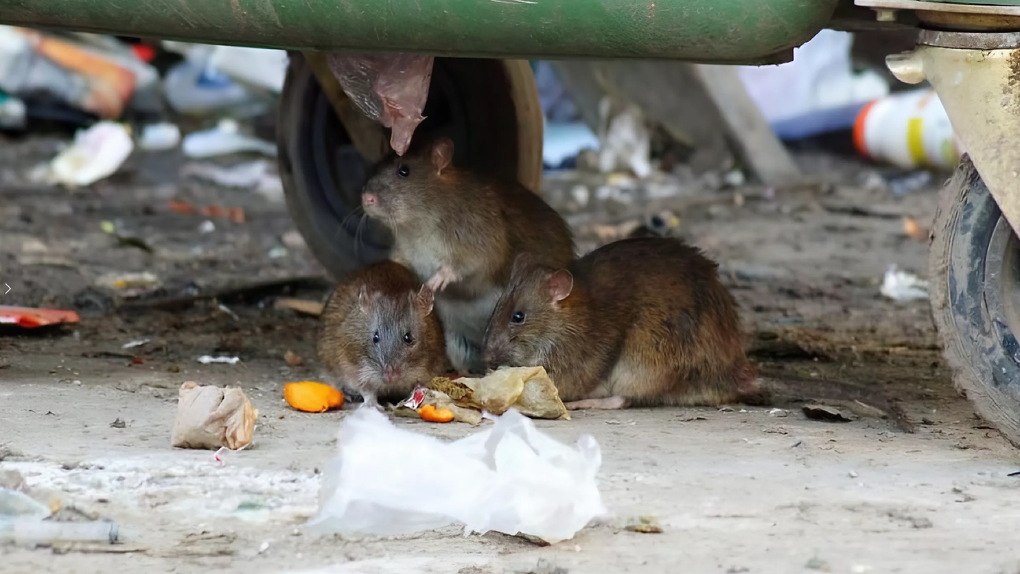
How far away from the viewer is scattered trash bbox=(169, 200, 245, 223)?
30.6 feet

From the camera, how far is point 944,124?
11164 mm

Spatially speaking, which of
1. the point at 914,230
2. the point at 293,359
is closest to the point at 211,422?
the point at 293,359

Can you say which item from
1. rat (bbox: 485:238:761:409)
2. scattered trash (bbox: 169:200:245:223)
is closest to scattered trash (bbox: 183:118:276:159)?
scattered trash (bbox: 169:200:245:223)

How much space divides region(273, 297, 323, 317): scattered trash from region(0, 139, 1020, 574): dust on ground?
0.26 ft

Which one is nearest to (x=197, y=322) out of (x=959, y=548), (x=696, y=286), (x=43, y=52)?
(x=696, y=286)

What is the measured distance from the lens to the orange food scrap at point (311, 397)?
4352mm

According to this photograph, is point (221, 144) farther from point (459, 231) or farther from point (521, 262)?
point (521, 262)

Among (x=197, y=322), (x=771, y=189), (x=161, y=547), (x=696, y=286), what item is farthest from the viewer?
(x=771, y=189)

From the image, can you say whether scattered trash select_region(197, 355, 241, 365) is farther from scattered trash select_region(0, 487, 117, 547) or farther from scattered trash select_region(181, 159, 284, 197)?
scattered trash select_region(181, 159, 284, 197)

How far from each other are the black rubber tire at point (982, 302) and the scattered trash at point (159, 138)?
9.48m

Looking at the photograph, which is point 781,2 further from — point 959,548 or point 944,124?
point 944,124

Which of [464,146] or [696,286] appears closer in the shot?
[696,286]

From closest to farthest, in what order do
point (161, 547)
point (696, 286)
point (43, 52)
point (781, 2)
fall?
point (161, 547) → point (781, 2) → point (696, 286) → point (43, 52)

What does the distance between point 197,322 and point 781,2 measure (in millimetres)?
3279
